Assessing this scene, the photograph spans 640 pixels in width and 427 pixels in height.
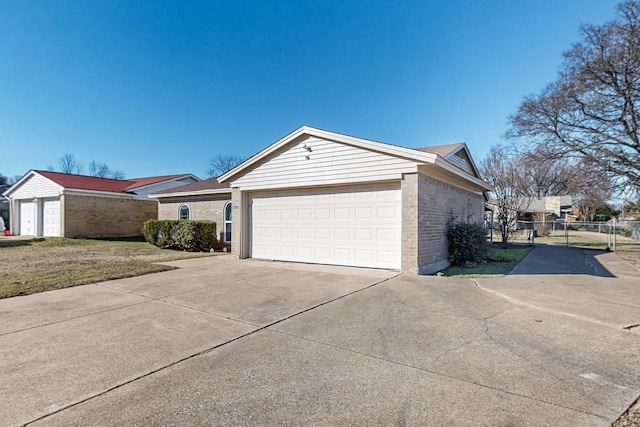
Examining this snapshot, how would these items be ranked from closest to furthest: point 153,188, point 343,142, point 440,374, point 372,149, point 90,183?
point 440,374 < point 372,149 < point 343,142 < point 90,183 < point 153,188

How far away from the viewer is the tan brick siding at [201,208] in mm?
16141

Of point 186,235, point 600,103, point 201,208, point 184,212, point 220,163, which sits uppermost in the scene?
point 220,163

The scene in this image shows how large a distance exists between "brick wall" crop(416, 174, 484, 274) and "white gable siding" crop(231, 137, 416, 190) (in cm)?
101

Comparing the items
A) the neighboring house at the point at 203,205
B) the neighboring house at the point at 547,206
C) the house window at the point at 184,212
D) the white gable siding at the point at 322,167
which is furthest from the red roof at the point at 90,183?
the neighboring house at the point at 547,206

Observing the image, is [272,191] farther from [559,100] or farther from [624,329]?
[559,100]

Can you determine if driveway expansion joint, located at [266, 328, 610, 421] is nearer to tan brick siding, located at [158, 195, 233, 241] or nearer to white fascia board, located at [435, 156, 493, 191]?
white fascia board, located at [435, 156, 493, 191]

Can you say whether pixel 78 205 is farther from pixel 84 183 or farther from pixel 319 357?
pixel 319 357

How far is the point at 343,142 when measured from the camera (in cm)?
925

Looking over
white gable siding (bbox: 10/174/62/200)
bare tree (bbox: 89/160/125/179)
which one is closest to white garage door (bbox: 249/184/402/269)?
white gable siding (bbox: 10/174/62/200)

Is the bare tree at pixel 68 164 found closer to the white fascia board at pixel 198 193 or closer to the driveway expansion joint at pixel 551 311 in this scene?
the white fascia board at pixel 198 193

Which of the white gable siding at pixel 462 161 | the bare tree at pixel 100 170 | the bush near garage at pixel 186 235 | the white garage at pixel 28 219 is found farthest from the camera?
the bare tree at pixel 100 170

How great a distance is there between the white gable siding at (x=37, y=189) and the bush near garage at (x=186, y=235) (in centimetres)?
A: 854

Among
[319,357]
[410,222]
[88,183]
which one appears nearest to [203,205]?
[88,183]

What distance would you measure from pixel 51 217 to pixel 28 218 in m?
3.78
